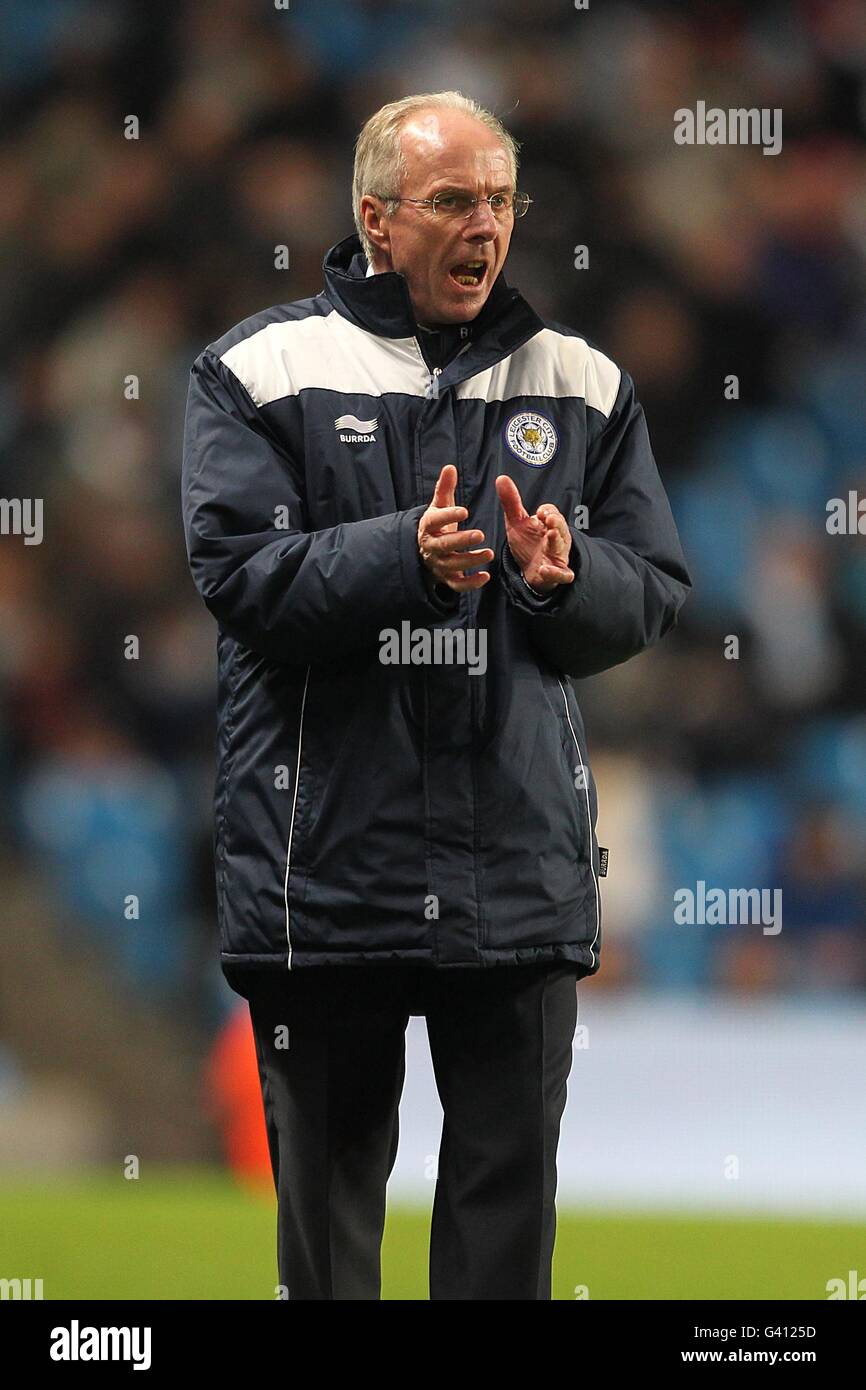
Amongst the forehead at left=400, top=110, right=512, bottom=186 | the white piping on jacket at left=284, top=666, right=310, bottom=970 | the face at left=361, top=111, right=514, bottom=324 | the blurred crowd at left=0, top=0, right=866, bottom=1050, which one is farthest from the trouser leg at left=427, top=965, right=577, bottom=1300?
the blurred crowd at left=0, top=0, right=866, bottom=1050

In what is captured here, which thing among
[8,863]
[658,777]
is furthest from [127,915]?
[658,777]

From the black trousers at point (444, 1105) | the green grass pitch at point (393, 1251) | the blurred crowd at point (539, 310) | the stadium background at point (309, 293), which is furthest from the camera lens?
the blurred crowd at point (539, 310)

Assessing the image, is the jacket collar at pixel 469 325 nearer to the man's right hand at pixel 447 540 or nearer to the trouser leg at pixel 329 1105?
the man's right hand at pixel 447 540

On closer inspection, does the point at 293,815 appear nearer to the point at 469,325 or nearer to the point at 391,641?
the point at 391,641

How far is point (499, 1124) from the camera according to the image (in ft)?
6.08

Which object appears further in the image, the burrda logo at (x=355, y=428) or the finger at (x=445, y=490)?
the burrda logo at (x=355, y=428)

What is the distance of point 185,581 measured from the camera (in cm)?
437

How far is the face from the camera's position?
6.23 ft

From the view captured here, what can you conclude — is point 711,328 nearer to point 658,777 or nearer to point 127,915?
point 658,777

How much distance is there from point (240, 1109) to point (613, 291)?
2.13 m

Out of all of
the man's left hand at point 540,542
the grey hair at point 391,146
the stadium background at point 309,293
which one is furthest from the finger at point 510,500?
the stadium background at point 309,293

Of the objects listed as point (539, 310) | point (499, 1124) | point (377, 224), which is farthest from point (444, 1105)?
point (539, 310)

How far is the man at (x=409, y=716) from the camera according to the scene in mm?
1808
